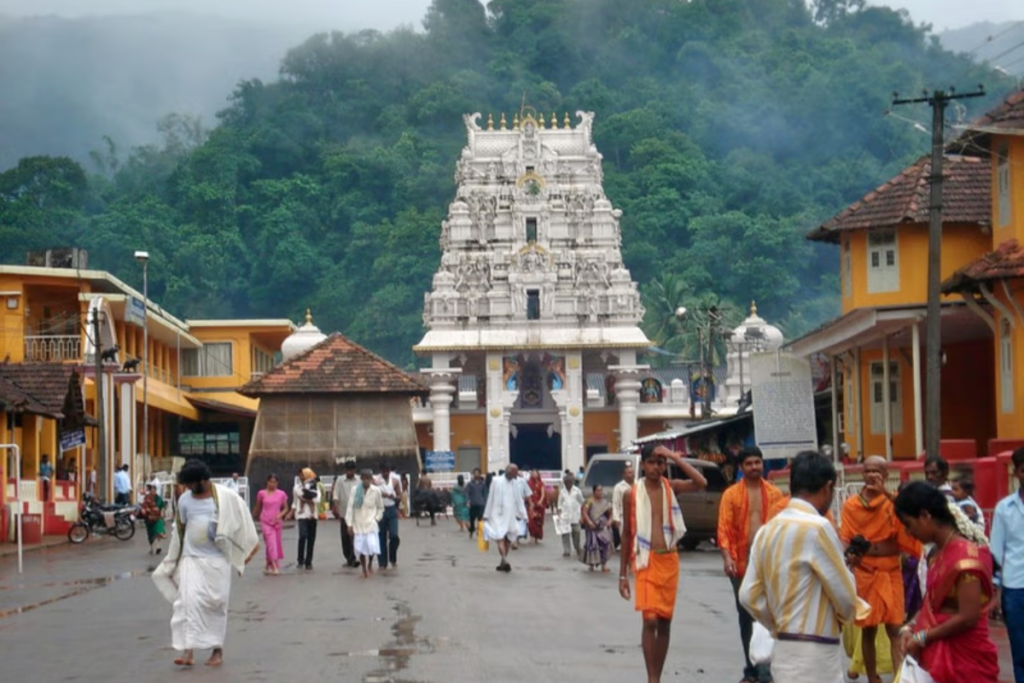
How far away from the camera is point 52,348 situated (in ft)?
162

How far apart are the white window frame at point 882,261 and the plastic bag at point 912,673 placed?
25322 mm

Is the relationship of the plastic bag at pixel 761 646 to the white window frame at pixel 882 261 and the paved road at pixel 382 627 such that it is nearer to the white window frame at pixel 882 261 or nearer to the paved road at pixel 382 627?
the paved road at pixel 382 627

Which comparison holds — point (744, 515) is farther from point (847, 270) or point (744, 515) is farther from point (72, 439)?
point (72, 439)

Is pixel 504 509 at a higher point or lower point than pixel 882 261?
lower

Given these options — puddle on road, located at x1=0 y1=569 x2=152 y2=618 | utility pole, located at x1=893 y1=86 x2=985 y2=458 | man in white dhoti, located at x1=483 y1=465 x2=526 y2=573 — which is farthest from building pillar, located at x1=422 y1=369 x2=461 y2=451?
utility pole, located at x1=893 y1=86 x2=985 y2=458

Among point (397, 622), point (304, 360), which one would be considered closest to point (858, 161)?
point (304, 360)

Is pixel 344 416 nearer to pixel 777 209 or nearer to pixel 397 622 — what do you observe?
pixel 397 622

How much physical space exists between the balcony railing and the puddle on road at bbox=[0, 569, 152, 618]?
2442 centimetres

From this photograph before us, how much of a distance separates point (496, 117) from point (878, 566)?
123 meters

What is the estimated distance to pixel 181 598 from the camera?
43.6 ft

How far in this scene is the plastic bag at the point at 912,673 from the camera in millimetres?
7766

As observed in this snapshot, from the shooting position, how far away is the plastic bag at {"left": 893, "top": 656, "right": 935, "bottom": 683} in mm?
7766

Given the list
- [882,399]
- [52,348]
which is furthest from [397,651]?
[52,348]

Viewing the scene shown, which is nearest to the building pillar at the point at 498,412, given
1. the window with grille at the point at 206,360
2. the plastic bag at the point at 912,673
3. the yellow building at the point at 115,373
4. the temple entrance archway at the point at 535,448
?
the temple entrance archway at the point at 535,448
